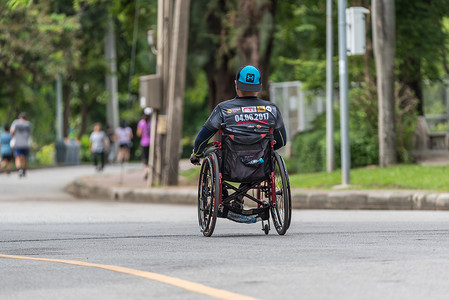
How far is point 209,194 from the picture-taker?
1088 cm

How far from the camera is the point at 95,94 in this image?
5894 centimetres

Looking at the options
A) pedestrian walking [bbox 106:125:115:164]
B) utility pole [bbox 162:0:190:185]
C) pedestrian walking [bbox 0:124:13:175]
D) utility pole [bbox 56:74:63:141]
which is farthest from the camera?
utility pole [bbox 56:74:63:141]

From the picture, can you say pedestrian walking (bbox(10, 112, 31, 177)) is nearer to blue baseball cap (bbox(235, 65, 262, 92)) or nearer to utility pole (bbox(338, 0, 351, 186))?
utility pole (bbox(338, 0, 351, 186))

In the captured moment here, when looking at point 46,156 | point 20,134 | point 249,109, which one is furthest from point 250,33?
point 46,156

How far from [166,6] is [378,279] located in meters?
17.4

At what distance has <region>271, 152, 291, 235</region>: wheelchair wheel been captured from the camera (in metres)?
10.5

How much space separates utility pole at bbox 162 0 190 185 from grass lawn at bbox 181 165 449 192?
2769 mm

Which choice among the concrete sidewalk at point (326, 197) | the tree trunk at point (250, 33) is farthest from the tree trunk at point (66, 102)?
the concrete sidewalk at point (326, 197)

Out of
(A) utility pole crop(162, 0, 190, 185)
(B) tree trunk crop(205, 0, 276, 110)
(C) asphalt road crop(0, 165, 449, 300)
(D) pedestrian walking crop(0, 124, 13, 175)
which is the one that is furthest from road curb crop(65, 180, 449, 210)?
(D) pedestrian walking crop(0, 124, 13, 175)

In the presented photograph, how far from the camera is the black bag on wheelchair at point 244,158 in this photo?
10.7 meters

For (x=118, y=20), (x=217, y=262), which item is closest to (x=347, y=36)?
(x=217, y=262)

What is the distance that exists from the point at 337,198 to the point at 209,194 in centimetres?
761

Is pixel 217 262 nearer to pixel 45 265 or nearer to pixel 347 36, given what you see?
pixel 45 265

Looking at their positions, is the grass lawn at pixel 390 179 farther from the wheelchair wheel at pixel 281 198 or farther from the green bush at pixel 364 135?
the wheelchair wheel at pixel 281 198
